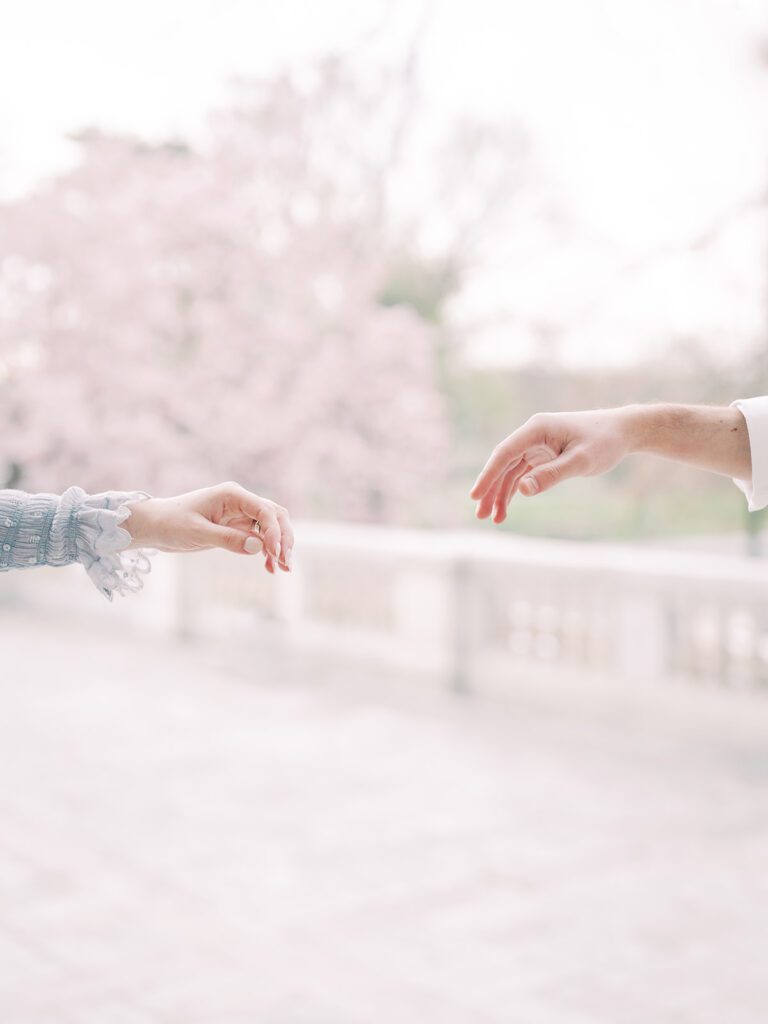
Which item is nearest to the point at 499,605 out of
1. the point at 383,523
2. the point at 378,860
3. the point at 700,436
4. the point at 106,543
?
the point at 378,860

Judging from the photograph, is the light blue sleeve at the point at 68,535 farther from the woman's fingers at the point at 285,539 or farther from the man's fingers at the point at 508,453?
the man's fingers at the point at 508,453

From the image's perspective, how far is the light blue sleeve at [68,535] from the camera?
1210mm

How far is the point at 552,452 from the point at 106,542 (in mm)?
479

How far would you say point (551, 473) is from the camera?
1.29 m

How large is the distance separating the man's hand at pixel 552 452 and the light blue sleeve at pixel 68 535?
1.23 ft

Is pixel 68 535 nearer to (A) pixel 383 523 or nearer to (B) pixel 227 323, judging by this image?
(B) pixel 227 323

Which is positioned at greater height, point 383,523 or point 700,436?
point 700,436

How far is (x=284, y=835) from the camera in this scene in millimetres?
4395

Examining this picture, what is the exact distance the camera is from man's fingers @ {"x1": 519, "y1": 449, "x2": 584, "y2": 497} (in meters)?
1.28

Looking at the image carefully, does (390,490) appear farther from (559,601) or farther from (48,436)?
(559,601)

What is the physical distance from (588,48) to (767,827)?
901 cm

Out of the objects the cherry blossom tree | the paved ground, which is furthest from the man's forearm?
the cherry blossom tree

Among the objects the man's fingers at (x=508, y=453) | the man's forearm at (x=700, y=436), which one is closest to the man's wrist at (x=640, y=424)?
the man's forearm at (x=700, y=436)

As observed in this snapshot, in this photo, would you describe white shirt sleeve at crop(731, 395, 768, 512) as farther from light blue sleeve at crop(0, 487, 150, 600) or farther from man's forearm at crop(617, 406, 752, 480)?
light blue sleeve at crop(0, 487, 150, 600)
